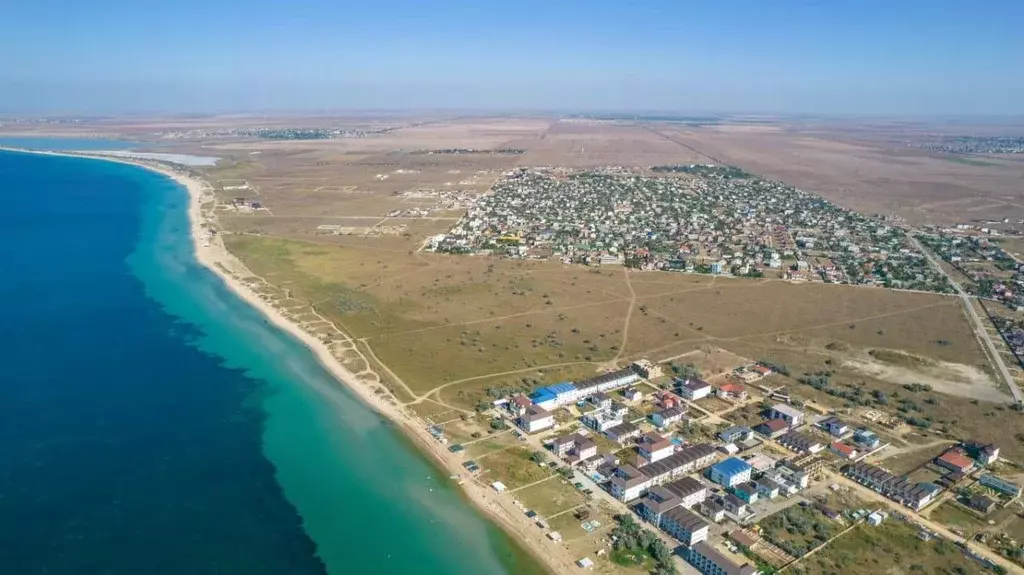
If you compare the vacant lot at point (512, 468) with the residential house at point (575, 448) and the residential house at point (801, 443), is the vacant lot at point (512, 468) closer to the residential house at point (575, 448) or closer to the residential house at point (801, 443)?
the residential house at point (575, 448)

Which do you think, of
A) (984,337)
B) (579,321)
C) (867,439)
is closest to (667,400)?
(867,439)

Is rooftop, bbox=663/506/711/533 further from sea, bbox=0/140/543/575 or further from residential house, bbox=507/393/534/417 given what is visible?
residential house, bbox=507/393/534/417

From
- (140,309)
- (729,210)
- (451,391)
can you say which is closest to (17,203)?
(140,309)

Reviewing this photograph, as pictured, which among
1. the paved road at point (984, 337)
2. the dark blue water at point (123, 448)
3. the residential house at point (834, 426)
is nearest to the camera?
the dark blue water at point (123, 448)

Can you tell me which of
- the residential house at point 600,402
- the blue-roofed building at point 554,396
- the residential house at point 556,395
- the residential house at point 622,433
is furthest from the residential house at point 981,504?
A: the blue-roofed building at point 554,396

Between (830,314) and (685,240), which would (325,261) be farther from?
(830,314)

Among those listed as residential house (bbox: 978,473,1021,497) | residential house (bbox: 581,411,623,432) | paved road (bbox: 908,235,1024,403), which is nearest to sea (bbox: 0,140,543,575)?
residential house (bbox: 581,411,623,432)

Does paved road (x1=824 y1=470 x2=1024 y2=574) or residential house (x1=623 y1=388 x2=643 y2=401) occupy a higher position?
residential house (x1=623 y1=388 x2=643 y2=401)
